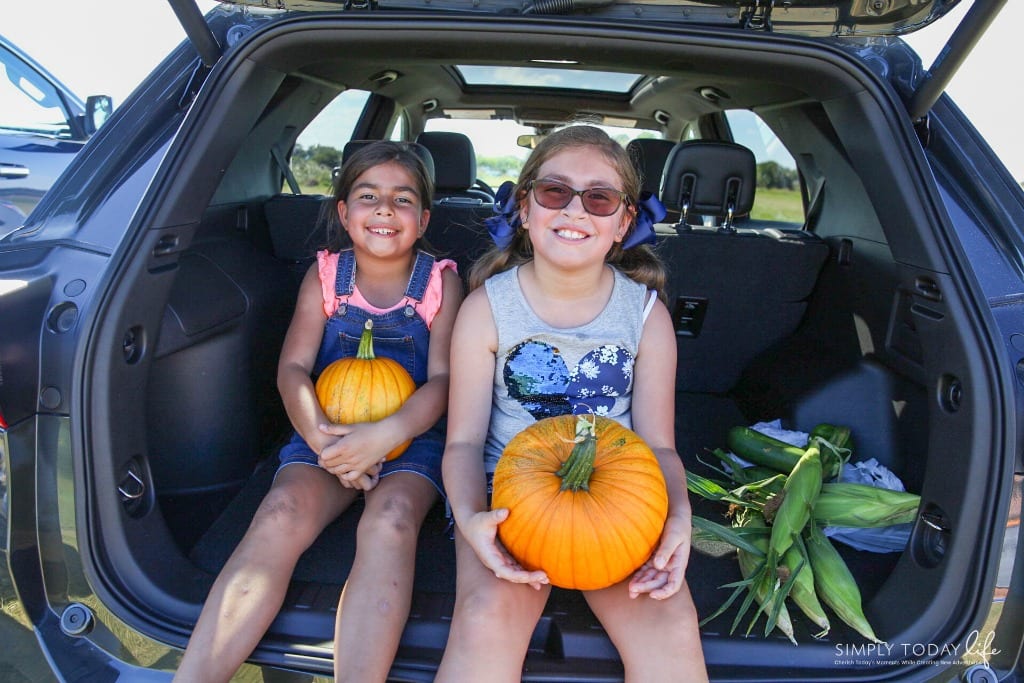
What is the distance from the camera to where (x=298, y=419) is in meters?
1.92

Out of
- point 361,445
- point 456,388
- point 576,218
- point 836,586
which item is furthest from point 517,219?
point 836,586

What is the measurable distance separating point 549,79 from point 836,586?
128 inches

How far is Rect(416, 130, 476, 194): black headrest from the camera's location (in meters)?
3.88

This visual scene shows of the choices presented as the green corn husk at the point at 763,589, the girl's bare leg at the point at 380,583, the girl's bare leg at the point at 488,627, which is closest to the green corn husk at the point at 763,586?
the green corn husk at the point at 763,589

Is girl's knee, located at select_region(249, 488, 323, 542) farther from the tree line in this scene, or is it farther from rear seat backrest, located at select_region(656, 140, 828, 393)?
the tree line

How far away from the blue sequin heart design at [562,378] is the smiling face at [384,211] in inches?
22.2

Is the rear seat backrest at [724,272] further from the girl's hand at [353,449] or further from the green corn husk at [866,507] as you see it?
the girl's hand at [353,449]

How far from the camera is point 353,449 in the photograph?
1.78 metres

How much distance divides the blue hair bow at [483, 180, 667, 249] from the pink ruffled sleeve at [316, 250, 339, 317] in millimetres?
540

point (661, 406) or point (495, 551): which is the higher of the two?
point (661, 406)

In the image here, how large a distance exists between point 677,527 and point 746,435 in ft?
3.49

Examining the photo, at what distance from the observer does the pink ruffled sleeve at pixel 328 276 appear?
85.7 inches

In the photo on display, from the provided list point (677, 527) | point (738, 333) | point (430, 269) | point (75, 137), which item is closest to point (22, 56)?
point (75, 137)

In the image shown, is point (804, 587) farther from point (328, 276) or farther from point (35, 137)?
point (35, 137)
